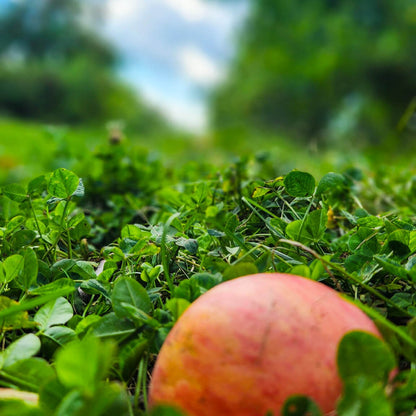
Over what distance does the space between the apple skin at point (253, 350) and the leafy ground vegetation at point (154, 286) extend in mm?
25

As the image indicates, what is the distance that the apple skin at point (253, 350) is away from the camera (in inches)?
17.3

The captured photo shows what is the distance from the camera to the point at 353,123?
26.0 feet

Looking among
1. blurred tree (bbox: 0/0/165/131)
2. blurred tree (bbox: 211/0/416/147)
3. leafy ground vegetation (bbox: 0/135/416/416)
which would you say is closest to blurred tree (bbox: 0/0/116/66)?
blurred tree (bbox: 0/0/165/131)

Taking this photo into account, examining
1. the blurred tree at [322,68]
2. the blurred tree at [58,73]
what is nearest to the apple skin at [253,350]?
the blurred tree at [322,68]

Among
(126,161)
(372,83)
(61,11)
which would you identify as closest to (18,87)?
(61,11)

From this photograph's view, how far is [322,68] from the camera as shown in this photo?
9.23 meters

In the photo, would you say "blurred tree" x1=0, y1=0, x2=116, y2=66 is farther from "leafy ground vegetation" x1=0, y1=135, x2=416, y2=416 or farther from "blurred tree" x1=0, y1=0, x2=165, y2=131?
"leafy ground vegetation" x1=0, y1=135, x2=416, y2=416

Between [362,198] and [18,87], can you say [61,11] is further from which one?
[362,198]

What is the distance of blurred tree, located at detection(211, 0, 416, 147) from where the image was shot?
327 inches

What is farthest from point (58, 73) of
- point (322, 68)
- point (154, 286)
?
point (154, 286)

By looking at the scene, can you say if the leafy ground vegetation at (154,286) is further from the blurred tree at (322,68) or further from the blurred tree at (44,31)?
the blurred tree at (44,31)

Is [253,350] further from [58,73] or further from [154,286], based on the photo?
[58,73]

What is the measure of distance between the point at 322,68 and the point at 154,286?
9.29 m

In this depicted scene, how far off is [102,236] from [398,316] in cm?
71
